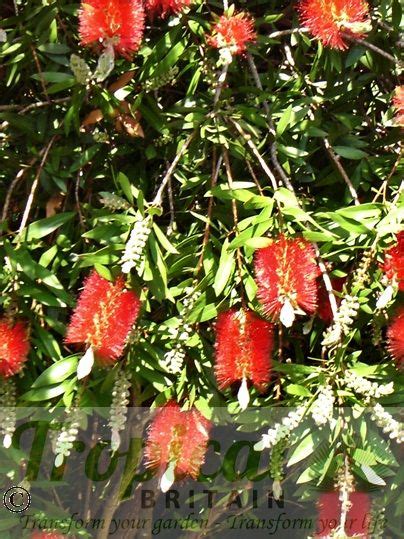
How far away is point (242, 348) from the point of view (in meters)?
1.20

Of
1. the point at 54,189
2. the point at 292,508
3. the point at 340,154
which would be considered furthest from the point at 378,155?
the point at 292,508

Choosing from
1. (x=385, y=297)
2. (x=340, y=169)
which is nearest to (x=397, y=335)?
(x=385, y=297)

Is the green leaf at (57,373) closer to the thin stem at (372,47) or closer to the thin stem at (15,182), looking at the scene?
the thin stem at (15,182)

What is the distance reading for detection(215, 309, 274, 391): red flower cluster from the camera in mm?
1202

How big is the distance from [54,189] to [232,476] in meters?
→ 0.66

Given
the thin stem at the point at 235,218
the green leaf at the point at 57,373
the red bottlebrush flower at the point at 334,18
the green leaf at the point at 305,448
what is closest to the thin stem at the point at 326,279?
the thin stem at the point at 235,218

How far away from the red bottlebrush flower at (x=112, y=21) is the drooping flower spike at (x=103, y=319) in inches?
15.2

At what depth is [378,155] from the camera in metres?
1.41

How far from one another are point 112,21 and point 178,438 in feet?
2.30

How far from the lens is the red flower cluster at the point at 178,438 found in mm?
1263

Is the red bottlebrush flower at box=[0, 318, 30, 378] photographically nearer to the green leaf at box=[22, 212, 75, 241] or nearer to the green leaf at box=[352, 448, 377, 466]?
the green leaf at box=[22, 212, 75, 241]

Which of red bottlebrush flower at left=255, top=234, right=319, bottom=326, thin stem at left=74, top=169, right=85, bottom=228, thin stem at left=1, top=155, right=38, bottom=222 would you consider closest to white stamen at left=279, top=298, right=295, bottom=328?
red bottlebrush flower at left=255, top=234, right=319, bottom=326

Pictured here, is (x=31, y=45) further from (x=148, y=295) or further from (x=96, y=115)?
(x=148, y=295)

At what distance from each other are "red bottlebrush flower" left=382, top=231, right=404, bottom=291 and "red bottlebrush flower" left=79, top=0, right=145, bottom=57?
545mm
